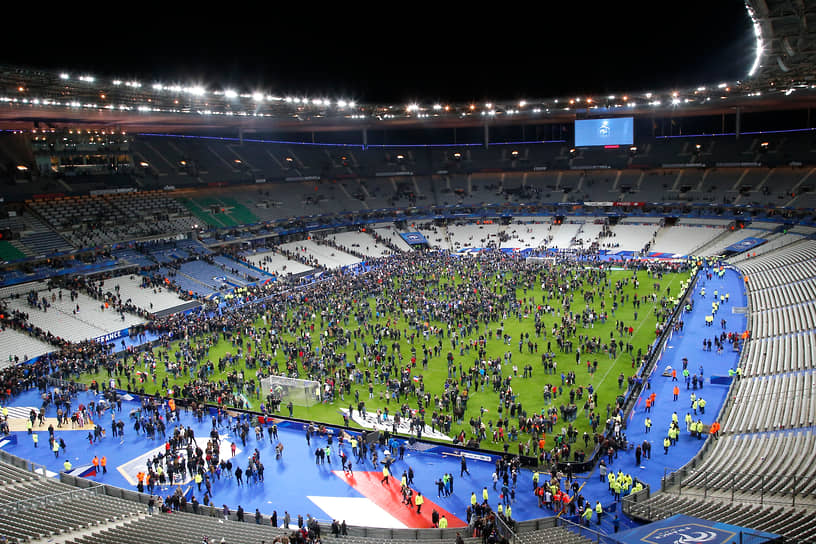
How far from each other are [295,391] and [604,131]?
54581 millimetres

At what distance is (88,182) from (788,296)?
56.7 metres

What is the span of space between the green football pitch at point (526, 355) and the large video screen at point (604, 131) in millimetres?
27043

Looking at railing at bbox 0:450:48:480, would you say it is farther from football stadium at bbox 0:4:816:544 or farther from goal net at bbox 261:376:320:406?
goal net at bbox 261:376:320:406

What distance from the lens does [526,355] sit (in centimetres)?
3142

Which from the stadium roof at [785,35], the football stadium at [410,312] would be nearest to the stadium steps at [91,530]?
the football stadium at [410,312]

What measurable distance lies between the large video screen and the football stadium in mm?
266

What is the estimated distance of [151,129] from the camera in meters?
62.7

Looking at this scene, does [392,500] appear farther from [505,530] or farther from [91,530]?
[91,530]

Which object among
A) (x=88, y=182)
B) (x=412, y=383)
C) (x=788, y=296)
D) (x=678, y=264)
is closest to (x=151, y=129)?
(x=88, y=182)

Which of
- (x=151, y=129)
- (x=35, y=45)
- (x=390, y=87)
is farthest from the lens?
(x=151, y=129)

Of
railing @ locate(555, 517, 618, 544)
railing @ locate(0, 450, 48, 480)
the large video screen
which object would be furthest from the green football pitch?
the large video screen

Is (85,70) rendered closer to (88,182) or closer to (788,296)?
(88,182)

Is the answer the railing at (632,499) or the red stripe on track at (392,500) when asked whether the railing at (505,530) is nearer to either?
the red stripe on track at (392,500)

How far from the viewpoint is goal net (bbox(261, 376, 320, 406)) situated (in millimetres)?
26609
